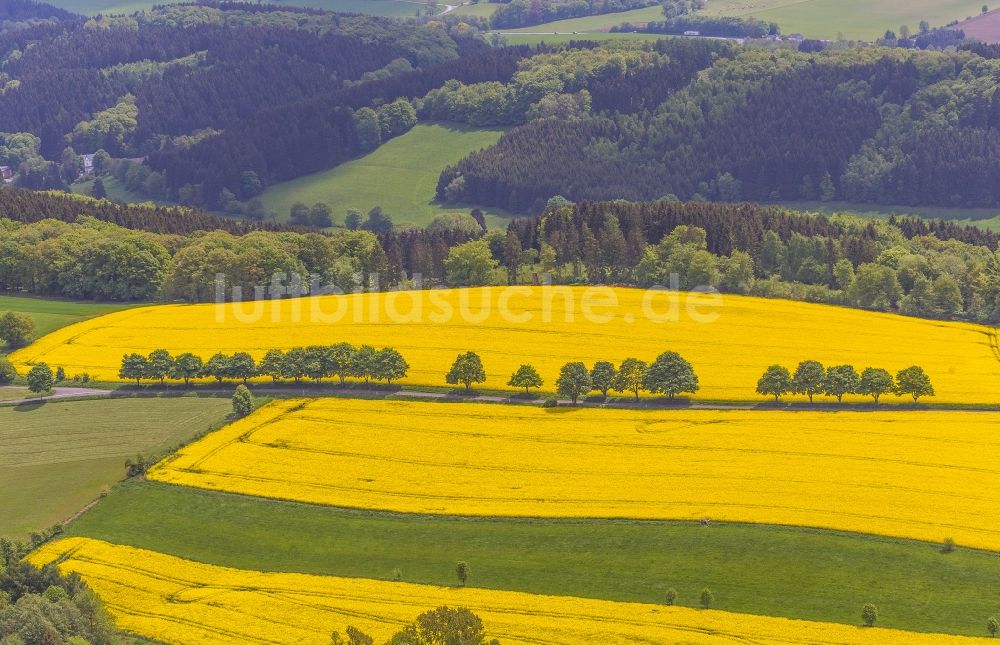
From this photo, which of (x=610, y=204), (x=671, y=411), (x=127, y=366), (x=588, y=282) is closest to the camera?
(x=671, y=411)

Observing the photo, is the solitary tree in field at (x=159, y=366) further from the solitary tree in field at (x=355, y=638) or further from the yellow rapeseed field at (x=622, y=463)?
the solitary tree in field at (x=355, y=638)

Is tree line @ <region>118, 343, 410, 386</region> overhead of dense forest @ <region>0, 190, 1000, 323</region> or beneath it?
beneath

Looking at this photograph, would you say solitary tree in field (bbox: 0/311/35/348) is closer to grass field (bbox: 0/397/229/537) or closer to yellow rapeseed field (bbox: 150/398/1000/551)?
grass field (bbox: 0/397/229/537)

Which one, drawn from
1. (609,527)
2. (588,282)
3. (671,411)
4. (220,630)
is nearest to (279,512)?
(220,630)

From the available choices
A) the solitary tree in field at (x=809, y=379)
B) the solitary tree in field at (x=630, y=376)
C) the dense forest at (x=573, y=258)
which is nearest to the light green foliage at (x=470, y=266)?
the dense forest at (x=573, y=258)

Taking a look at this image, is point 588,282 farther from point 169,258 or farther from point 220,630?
point 220,630

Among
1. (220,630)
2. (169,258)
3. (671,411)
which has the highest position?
(169,258)

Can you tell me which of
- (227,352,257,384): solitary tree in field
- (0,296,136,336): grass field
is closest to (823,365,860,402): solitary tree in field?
(227,352,257,384): solitary tree in field
